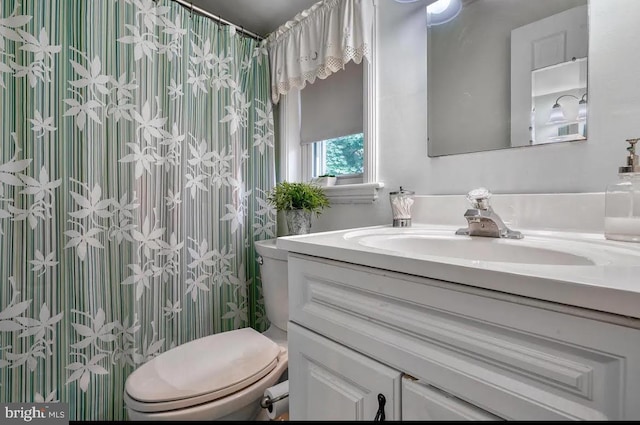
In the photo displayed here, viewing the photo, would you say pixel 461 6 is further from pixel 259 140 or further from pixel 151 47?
pixel 151 47

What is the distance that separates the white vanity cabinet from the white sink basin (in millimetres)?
100

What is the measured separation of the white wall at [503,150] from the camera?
0.72 metres

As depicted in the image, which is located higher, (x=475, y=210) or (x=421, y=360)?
(x=475, y=210)

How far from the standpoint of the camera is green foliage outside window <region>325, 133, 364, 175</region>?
1452 millimetres

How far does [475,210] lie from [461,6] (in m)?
0.74

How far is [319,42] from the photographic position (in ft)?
4.44

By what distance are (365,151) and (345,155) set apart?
285 mm

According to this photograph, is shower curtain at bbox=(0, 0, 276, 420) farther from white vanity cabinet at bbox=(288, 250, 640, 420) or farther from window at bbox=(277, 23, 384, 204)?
white vanity cabinet at bbox=(288, 250, 640, 420)

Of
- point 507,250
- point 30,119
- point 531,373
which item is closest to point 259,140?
point 30,119

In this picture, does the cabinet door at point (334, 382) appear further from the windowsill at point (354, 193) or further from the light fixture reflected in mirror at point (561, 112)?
the light fixture reflected in mirror at point (561, 112)

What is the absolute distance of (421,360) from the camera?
49cm

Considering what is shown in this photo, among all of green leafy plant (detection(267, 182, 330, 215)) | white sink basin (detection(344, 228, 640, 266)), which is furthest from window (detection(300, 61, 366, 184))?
white sink basin (detection(344, 228, 640, 266))

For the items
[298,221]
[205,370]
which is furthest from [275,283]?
[205,370]

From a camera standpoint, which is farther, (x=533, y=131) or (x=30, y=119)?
(x=30, y=119)
